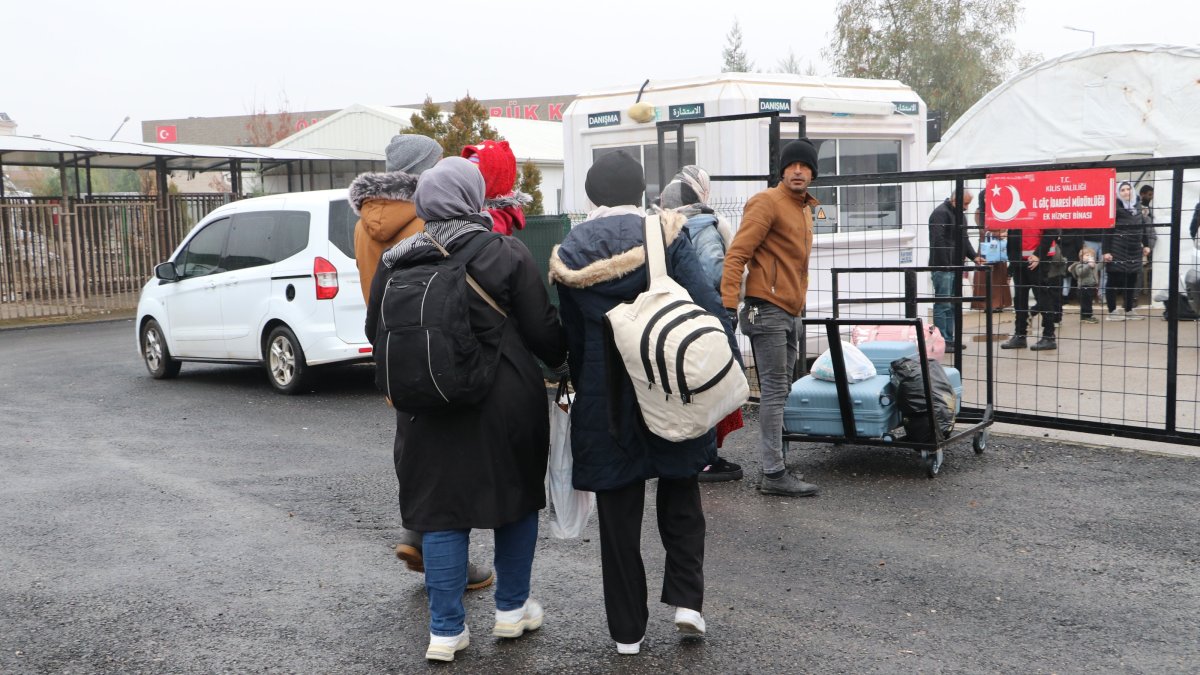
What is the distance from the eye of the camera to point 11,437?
30.7ft

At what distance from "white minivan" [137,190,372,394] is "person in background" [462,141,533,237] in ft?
17.4

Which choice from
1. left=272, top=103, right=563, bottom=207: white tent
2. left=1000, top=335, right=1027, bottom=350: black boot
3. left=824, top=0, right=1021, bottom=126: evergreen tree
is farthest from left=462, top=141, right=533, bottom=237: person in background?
left=824, top=0, right=1021, bottom=126: evergreen tree

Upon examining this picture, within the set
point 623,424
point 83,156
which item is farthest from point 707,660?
point 83,156

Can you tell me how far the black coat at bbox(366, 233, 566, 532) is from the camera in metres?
4.28

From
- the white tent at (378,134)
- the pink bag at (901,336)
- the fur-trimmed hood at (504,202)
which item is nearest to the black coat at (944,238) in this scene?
the pink bag at (901,336)

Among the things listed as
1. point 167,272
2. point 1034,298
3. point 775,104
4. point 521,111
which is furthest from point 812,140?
point 521,111

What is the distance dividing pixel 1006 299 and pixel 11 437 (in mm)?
8617

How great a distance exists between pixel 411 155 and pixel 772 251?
2290mm

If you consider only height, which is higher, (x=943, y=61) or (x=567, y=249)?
(x=943, y=61)

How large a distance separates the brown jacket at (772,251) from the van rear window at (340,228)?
16.1 ft

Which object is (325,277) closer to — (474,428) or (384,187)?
(384,187)

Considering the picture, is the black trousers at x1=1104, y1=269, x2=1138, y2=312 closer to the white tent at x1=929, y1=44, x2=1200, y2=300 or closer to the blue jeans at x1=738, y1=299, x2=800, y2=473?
the blue jeans at x1=738, y1=299, x2=800, y2=473

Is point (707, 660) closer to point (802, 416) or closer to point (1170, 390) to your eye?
point (802, 416)

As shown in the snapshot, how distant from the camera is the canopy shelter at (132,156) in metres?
21.1
